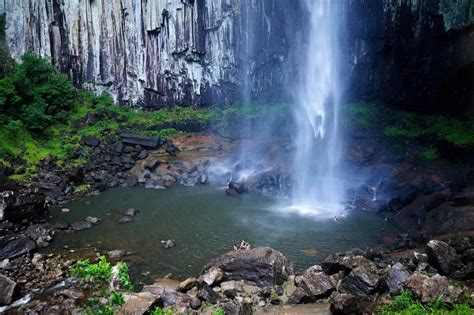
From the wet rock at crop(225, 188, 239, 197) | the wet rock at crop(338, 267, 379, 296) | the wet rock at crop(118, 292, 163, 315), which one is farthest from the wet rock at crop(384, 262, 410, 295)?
the wet rock at crop(225, 188, 239, 197)

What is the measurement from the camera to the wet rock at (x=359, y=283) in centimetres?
973

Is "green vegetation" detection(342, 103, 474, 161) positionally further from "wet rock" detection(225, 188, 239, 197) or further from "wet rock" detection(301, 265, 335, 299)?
"wet rock" detection(301, 265, 335, 299)

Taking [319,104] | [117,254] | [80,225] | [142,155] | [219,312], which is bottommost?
[117,254]

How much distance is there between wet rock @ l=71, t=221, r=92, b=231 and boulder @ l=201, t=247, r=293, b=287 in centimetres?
869

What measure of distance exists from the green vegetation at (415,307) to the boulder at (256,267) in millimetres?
3910

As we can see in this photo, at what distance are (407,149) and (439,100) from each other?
604 cm

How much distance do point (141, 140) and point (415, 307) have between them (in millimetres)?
26527

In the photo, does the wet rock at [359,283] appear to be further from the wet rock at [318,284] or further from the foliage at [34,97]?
the foliage at [34,97]

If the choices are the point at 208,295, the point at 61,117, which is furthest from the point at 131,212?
the point at 61,117

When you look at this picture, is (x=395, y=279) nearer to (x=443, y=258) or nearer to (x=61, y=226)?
(x=443, y=258)

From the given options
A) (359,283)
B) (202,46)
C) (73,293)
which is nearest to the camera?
(359,283)

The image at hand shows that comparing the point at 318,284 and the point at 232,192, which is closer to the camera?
the point at 318,284

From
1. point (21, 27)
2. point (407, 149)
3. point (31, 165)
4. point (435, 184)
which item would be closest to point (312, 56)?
point (407, 149)

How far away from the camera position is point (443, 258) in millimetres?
10266
